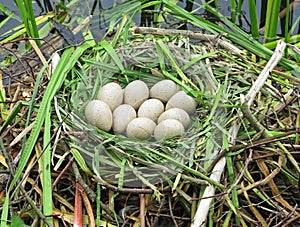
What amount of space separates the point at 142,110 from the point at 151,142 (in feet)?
0.44

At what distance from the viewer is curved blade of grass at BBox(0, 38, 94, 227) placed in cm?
157

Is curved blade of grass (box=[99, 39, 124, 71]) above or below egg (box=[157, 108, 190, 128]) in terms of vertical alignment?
above

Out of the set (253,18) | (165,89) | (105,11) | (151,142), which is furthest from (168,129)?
(105,11)

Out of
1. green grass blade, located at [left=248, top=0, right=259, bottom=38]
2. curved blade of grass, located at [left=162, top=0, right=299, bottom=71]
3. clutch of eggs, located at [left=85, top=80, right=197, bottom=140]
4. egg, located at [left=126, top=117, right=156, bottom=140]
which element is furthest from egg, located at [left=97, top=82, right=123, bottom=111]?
green grass blade, located at [left=248, top=0, right=259, bottom=38]

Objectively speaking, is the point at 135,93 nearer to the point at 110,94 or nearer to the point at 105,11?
the point at 110,94

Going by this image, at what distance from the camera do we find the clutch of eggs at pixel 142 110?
173 cm

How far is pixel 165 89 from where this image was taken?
1835 mm

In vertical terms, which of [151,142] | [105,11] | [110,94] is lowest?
[151,142]

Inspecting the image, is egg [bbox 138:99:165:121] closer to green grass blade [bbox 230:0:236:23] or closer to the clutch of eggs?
the clutch of eggs

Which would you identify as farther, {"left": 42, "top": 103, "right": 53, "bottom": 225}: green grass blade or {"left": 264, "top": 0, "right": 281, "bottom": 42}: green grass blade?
{"left": 264, "top": 0, "right": 281, "bottom": 42}: green grass blade

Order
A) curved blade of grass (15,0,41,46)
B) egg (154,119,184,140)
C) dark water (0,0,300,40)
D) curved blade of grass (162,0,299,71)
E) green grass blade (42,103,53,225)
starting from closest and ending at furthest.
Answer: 1. green grass blade (42,103,53,225)
2. egg (154,119,184,140)
3. curved blade of grass (162,0,299,71)
4. curved blade of grass (15,0,41,46)
5. dark water (0,0,300,40)

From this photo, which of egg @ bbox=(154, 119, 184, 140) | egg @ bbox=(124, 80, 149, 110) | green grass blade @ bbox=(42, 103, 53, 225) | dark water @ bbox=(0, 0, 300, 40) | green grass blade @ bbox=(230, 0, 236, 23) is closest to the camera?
green grass blade @ bbox=(42, 103, 53, 225)

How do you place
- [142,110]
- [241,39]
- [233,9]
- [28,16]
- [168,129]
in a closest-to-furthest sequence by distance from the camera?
[168,129] → [142,110] → [241,39] → [28,16] → [233,9]

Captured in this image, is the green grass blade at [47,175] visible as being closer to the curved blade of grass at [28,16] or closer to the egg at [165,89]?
the egg at [165,89]
